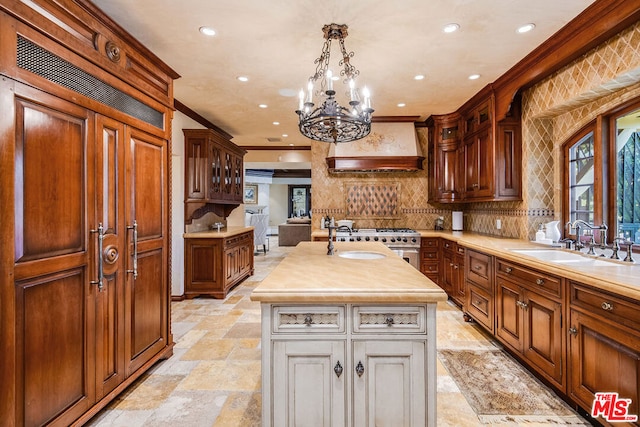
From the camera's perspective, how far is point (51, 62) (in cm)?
162

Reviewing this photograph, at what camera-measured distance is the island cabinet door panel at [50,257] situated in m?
1.45

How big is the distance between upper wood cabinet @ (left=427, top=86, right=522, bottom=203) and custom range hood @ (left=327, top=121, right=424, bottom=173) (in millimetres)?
352

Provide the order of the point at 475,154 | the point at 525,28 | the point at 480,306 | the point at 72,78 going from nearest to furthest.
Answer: the point at 72,78
the point at 525,28
the point at 480,306
the point at 475,154

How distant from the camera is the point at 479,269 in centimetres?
319

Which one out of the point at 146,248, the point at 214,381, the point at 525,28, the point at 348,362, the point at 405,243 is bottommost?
the point at 214,381

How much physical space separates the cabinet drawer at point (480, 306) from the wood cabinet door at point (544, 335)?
548 mm

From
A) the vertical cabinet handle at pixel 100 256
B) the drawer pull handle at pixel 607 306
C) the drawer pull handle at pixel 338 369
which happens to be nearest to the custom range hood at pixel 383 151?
the drawer pull handle at pixel 607 306

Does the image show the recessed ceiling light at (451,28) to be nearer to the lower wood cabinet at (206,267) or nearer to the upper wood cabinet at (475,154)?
the upper wood cabinet at (475,154)

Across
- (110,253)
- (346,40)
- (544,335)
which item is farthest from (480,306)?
(110,253)

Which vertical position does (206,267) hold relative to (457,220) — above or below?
below

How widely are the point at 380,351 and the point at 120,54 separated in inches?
95.7

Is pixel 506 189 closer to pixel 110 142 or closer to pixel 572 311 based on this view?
pixel 572 311

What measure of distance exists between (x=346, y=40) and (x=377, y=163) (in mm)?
2353

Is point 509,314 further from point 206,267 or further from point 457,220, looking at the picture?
point 206,267
